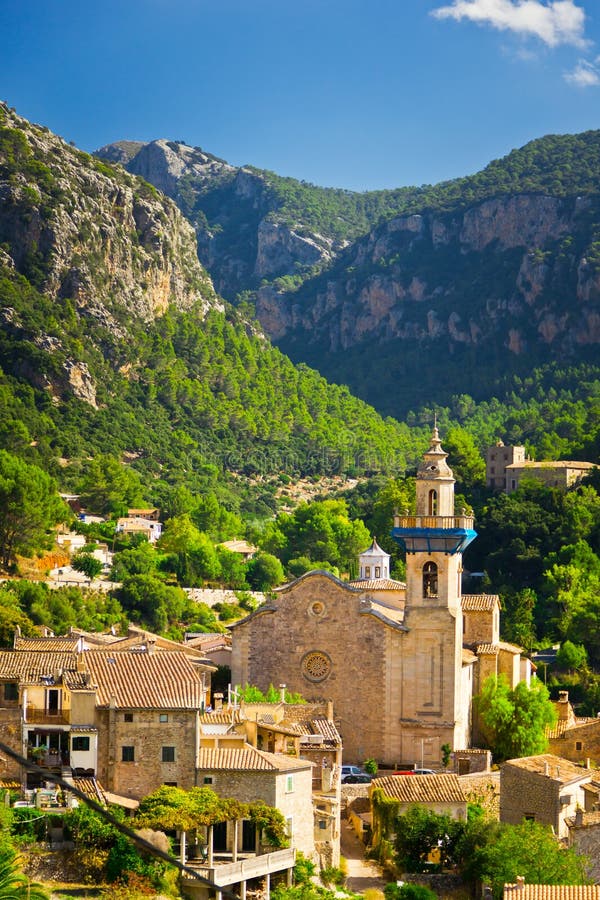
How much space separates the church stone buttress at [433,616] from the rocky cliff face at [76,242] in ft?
258

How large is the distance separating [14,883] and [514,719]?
27.6 m

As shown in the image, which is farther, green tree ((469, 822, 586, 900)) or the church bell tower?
the church bell tower

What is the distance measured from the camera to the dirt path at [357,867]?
48.9 m

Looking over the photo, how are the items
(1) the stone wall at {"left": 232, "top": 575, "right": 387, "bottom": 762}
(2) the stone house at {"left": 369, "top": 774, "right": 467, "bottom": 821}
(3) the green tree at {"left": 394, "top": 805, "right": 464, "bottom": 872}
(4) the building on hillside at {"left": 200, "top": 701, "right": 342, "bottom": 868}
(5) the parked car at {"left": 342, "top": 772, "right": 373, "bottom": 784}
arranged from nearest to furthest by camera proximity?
(4) the building on hillside at {"left": 200, "top": 701, "right": 342, "bottom": 868}
(3) the green tree at {"left": 394, "top": 805, "right": 464, "bottom": 872}
(2) the stone house at {"left": 369, "top": 774, "right": 467, "bottom": 821}
(5) the parked car at {"left": 342, "top": 772, "right": 373, "bottom": 784}
(1) the stone wall at {"left": 232, "top": 575, "right": 387, "bottom": 762}

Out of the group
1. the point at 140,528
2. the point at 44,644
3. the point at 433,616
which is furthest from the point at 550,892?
the point at 140,528

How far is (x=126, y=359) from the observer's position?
504ft

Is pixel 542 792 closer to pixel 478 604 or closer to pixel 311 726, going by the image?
pixel 311 726

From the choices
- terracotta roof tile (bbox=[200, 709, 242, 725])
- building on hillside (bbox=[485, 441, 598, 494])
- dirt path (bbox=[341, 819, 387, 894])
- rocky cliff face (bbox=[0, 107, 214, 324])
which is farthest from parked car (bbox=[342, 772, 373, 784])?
rocky cliff face (bbox=[0, 107, 214, 324])

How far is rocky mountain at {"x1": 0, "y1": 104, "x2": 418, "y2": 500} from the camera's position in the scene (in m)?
139

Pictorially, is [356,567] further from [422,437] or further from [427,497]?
[422,437]

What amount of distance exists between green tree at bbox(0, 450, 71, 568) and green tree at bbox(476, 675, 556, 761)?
42.7 metres

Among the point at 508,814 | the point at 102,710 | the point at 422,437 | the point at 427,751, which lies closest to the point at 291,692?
the point at 427,751

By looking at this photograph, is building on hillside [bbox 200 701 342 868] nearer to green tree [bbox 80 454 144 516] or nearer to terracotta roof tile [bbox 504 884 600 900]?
terracotta roof tile [bbox 504 884 600 900]

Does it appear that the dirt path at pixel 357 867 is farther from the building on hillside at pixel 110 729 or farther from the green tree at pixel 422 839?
the building on hillside at pixel 110 729
